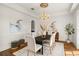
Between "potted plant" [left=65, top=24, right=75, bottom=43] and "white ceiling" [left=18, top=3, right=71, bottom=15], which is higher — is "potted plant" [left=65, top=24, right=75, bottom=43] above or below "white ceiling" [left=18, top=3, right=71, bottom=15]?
below

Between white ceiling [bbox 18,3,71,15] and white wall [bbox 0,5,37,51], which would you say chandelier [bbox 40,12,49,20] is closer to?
white ceiling [bbox 18,3,71,15]

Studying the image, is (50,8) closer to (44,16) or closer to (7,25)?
(44,16)

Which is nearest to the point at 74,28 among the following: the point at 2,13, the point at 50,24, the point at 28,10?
the point at 50,24

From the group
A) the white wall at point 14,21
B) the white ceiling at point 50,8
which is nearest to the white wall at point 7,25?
the white wall at point 14,21

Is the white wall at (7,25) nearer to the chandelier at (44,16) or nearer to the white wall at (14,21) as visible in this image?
the white wall at (14,21)

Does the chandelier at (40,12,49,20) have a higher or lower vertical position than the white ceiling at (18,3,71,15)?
lower

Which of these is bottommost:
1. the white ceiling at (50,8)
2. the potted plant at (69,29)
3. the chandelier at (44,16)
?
the potted plant at (69,29)

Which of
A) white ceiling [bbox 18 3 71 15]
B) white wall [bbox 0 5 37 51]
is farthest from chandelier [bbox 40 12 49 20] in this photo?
white wall [bbox 0 5 37 51]

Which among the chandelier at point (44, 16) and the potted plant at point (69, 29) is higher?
the chandelier at point (44, 16)

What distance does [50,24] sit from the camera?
5.07 feet

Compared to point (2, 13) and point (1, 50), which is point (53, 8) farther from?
point (1, 50)

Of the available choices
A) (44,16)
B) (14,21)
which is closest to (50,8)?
(44,16)

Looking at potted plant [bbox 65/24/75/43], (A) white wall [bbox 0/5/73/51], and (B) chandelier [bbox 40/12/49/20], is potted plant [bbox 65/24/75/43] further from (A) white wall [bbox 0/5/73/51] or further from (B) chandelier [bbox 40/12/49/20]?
(B) chandelier [bbox 40/12/49/20]

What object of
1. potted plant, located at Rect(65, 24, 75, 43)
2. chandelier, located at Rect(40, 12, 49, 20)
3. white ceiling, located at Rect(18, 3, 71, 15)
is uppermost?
white ceiling, located at Rect(18, 3, 71, 15)
